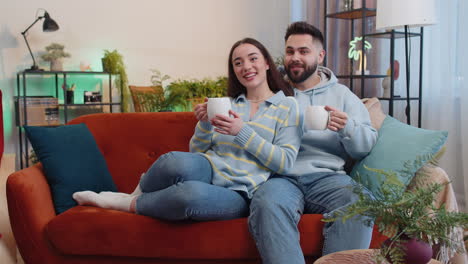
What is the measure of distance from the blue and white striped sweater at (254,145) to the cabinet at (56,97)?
2.85m

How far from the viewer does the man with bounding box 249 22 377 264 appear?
1704 millimetres

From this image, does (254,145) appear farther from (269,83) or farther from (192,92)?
(192,92)

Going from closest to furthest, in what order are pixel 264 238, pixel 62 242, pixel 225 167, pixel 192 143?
pixel 264 238 → pixel 62 242 → pixel 225 167 → pixel 192 143

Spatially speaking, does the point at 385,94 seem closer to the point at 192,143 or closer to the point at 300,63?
the point at 300,63

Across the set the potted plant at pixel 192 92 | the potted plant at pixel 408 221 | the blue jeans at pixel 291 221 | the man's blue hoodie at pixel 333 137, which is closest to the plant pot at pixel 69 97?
the potted plant at pixel 192 92

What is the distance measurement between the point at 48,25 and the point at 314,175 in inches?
134

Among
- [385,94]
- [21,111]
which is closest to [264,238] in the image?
[385,94]

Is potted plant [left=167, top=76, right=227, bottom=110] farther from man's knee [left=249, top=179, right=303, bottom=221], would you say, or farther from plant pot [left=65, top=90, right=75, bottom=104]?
man's knee [left=249, top=179, right=303, bottom=221]

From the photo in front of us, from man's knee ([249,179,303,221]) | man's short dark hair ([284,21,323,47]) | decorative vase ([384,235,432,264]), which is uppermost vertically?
man's short dark hair ([284,21,323,47])

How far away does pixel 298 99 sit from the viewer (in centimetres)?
231

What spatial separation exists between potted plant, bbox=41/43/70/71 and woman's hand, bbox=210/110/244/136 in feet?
10.5

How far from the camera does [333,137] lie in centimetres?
217

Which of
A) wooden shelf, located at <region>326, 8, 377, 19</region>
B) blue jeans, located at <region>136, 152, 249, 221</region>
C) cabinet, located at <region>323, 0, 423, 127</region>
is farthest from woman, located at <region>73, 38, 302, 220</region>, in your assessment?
wooden shelf, located at <region>326, 8, 377, 19</region>

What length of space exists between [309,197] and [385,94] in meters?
2.21
